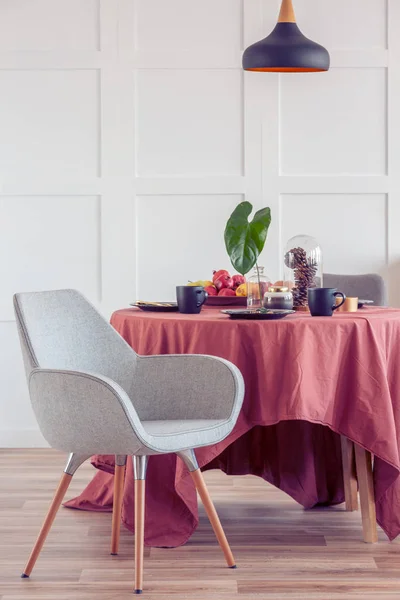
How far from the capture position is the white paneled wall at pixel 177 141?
4.45 m

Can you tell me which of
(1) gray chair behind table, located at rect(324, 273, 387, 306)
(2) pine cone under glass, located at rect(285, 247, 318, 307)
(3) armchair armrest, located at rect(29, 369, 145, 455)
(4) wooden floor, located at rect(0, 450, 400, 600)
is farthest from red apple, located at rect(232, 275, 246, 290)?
(3) armchair armrest, located at rect(29, 369, 145, 455)

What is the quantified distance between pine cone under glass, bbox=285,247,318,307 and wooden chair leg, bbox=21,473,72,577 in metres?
1.03

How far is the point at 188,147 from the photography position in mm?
4484

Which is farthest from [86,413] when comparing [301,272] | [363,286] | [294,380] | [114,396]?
[363,286]

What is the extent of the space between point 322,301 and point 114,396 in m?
0.79

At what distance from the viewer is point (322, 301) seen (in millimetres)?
2830

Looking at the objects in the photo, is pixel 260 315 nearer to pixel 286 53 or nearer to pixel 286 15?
pixel 286 53

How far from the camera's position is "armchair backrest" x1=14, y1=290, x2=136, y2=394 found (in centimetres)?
272

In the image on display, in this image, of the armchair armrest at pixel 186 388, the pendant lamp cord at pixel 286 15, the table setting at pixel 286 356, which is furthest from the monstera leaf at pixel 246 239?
the pendant lamp cord at pixel 286 15

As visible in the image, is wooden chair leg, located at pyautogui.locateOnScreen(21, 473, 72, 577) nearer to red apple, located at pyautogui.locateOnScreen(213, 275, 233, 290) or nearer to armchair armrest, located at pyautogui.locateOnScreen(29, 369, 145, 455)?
armchair armrest, located at pyautogui.locateOnScreen(29, 369, 145, 455)

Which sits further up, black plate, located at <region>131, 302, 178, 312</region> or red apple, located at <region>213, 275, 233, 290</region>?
red apple, located at <region>213, 275, 233, 290</region>

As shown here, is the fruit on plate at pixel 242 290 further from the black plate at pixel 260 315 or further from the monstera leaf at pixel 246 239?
the black plate at pixel 260 315

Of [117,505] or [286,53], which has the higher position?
[286,53]

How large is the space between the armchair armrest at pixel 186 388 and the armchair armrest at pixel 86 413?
14.0 inches
